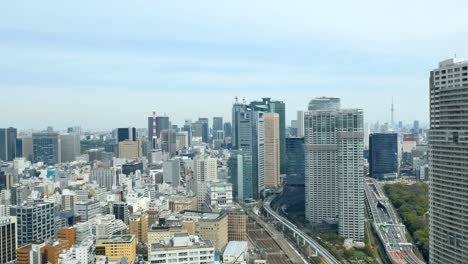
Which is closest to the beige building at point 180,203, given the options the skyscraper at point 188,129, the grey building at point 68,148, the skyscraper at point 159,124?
the grey building at point 68,148

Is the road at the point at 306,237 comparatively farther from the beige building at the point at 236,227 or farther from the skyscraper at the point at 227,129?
the skyscraper at the point at 227,129

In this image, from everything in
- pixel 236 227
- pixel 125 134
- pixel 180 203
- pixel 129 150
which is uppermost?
pixel 125 134

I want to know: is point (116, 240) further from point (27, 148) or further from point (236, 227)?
point (27, 148)

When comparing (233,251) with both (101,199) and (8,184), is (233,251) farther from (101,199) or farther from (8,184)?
(8,184)

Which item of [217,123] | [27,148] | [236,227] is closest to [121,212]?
[236,227]

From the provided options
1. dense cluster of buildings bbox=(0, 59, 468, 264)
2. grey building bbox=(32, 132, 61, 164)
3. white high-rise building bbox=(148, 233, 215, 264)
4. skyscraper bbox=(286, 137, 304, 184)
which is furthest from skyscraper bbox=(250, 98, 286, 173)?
white high-rise building bbox=(148, 233, 215, 264)

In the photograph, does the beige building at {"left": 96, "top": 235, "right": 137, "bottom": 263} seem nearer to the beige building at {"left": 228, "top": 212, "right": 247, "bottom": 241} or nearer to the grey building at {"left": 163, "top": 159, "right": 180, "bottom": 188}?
the beige building at {"left": 228, "top": 212, "right": 247, "bottom": 241}
